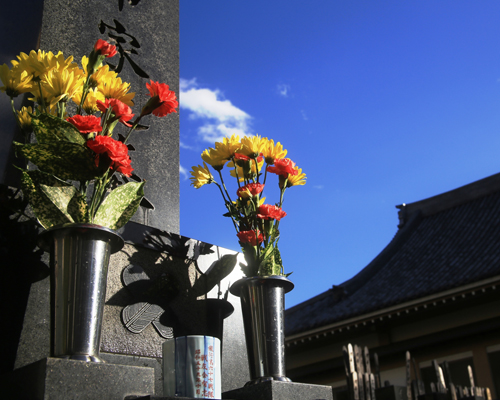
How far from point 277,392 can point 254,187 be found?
620 mm

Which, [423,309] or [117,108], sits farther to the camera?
[423,309]

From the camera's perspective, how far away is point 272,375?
1382 millimetres

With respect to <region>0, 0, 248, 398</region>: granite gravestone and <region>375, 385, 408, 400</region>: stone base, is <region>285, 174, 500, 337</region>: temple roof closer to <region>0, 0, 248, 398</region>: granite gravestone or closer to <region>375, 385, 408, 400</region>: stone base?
<region>375, 385, 408, 400</region>: stone base

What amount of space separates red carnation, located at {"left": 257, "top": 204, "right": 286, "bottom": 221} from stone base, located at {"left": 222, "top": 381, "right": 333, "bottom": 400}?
49cm

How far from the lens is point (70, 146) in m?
1.22

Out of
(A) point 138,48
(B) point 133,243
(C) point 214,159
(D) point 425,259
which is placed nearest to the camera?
(B) point 133,243

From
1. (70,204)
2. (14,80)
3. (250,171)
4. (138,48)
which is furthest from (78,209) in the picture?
(138,48)

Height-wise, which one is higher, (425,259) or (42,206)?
(425,259)

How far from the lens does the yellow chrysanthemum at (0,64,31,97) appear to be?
1.29m

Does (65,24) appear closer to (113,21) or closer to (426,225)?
(113,21)

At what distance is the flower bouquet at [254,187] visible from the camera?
5.09 ft

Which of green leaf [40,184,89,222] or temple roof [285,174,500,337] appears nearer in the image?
green leaf [40,184,89,222]

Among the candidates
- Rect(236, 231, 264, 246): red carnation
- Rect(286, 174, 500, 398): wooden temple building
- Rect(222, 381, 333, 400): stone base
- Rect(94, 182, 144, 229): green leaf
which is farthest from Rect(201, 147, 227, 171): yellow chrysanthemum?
Rect(286, 174, 500, 398): wooden temple building

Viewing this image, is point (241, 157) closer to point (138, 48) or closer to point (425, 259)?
point (138, 48)
